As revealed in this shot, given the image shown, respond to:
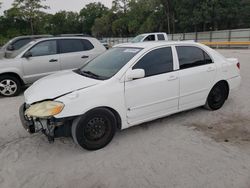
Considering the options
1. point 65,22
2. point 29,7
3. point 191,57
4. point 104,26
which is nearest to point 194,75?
point 191,57

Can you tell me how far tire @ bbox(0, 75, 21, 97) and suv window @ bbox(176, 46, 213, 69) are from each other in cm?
489

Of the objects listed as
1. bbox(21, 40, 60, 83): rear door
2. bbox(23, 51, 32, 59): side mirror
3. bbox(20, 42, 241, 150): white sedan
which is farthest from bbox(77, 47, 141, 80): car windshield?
bbox(23, 51, 32, 59): side mirror

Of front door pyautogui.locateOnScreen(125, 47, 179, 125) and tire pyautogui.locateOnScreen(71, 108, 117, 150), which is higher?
front door pyautogui.locateOnScreen(125, 47, 179, 125)

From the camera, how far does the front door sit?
3.93m

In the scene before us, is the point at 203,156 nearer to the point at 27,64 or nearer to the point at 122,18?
the point at 27,64

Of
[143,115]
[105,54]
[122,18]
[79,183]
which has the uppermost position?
[122,18]

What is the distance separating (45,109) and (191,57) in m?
2.95

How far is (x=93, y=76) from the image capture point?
4.06m

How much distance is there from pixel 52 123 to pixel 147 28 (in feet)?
Result: 156

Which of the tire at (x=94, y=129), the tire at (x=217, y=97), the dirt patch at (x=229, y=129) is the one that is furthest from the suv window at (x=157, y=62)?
the tire at (x=217, y=97)

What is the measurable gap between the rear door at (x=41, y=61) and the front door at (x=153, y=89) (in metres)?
4.15

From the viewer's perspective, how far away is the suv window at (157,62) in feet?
13.5

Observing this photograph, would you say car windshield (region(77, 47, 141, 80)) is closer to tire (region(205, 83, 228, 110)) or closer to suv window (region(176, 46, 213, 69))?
suv window (region(176, 46, 213, 69))

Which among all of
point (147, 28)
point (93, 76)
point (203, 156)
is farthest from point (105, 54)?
point (147, 28)
